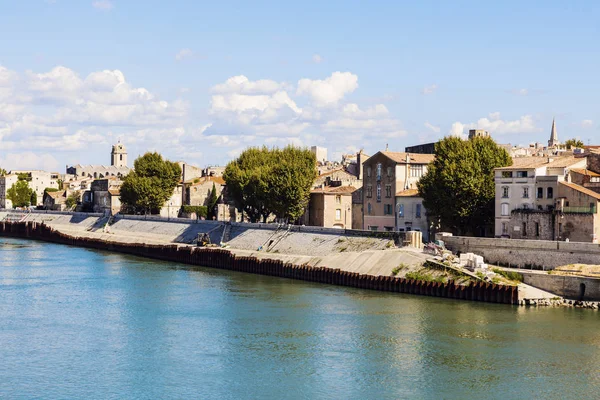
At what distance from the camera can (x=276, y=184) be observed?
92688 millimetres

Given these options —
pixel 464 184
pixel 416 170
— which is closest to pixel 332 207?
pixel 416 170

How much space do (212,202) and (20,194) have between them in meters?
69.6

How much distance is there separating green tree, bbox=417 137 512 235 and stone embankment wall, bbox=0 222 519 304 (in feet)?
38.8

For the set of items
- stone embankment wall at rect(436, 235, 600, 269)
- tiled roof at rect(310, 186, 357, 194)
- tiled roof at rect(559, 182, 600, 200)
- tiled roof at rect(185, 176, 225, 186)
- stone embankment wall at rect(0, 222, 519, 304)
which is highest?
tiled roof at rect(185, 176, 225, 186)

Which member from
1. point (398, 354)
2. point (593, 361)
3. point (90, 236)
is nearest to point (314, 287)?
point (398, 354)

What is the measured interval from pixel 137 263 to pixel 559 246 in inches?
1889

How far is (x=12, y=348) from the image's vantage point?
44188mm

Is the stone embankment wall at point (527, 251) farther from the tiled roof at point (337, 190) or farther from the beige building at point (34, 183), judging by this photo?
the beige building at point (34, 183)

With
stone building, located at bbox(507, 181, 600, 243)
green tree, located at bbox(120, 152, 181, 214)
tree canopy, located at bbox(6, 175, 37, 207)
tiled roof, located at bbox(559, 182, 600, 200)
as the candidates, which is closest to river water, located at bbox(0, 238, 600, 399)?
stone building, located at bbox(507, 181, 600, 243)

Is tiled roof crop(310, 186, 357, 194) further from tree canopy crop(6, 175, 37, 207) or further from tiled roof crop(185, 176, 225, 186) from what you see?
tree canopy crop(6, 175, 37, 207)

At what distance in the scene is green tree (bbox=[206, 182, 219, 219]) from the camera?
12288 centimetres

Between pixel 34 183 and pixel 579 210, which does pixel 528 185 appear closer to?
pixel 579 210

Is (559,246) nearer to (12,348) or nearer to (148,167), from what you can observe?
(12,348)

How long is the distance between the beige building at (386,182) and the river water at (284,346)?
20.8 metres
